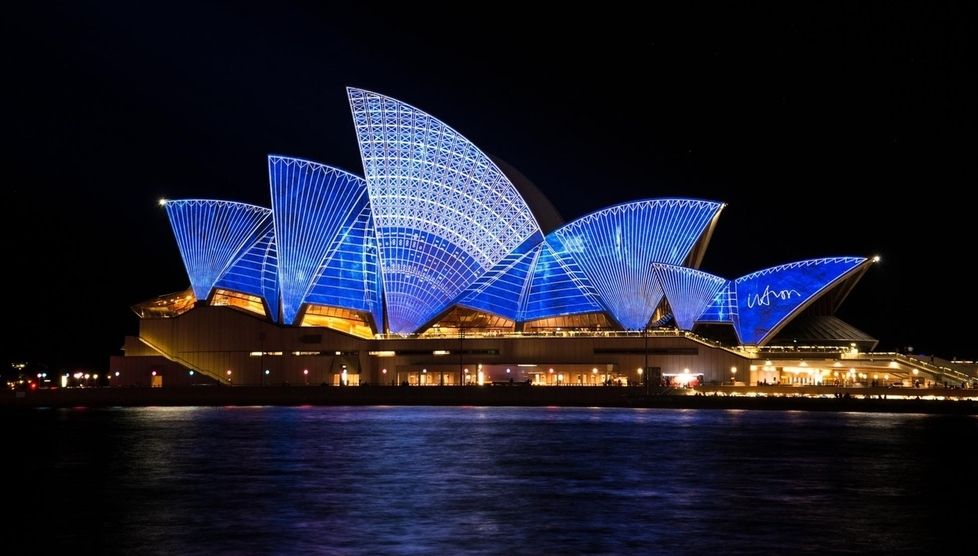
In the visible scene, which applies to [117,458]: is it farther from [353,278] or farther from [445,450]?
[353,278]

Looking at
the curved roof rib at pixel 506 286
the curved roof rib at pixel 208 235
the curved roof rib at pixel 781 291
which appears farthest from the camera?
the curved roof rib at pixel 208 235

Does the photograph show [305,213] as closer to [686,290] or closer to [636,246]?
[636,246]

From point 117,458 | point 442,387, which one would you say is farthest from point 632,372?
point 117,458

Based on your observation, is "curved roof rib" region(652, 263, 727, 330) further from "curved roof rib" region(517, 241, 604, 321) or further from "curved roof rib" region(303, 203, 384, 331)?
"curved roof rib" region(303, 203, 384, 331)

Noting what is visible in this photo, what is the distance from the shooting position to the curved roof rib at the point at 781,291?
9506cm

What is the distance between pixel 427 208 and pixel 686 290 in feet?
78.2

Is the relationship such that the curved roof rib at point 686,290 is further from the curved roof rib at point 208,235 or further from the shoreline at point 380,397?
the curved roof rib at point 208,235

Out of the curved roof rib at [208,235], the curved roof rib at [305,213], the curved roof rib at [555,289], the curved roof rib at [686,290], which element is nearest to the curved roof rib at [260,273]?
the curved roof rib at [208,235]

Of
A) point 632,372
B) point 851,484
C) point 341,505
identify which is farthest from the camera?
point 632,372

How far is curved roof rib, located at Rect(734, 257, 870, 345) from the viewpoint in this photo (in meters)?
95.1

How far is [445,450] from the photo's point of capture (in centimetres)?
4084

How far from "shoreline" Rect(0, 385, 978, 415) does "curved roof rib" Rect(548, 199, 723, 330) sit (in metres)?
11.7

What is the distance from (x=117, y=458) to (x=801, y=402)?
5143cm

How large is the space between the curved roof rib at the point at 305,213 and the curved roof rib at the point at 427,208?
12.3 ft
